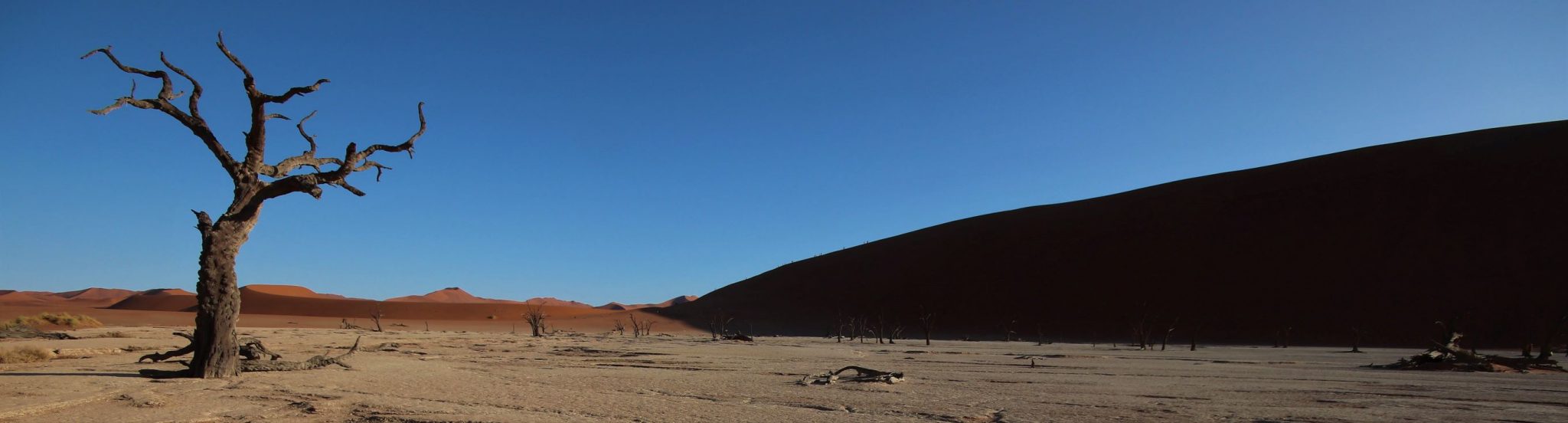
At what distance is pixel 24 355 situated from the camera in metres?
9.62

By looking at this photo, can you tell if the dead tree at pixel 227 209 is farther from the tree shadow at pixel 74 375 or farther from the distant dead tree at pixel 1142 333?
the distant dead tree at pixel 1142 333

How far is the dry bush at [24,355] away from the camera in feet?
30.5

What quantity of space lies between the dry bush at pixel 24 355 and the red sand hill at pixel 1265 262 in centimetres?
2793

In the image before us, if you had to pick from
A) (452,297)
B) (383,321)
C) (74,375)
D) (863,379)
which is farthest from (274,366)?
(452,297)

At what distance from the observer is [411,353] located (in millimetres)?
12680

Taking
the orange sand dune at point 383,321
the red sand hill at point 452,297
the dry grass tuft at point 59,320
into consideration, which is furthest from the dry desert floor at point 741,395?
the red sand hill at point 452,297

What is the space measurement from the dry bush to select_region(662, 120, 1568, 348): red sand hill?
27.9 m

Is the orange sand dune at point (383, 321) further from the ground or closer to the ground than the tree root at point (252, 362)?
further from the ground

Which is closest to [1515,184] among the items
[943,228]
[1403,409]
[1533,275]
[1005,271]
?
[1533,275]

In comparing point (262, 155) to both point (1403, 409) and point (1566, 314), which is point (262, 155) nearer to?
point (1403, 409)

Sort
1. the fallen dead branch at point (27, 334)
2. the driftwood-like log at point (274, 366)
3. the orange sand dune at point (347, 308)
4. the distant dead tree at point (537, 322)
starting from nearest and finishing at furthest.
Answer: the driftwood-like log at point (274, 366) → the fallen dead branch at point (27, 334) → the distant dead tree at point (537, 322) → the orange sand dune at point (347, 308)

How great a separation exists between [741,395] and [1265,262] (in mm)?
44284

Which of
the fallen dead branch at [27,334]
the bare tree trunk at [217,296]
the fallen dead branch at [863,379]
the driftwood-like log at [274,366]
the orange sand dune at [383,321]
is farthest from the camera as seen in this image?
the orange sand dune at [383,321]

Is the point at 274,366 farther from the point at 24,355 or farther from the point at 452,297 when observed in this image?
the point at 452,297
